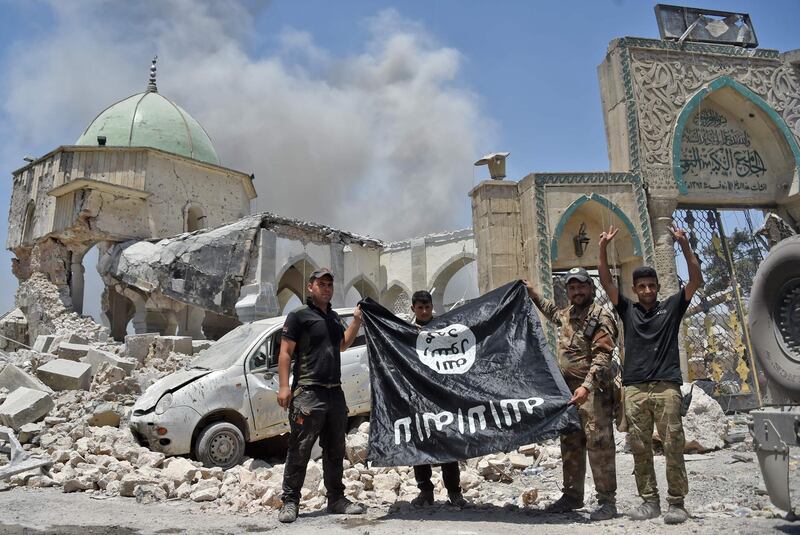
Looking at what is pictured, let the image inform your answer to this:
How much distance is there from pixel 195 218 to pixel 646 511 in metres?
22.5

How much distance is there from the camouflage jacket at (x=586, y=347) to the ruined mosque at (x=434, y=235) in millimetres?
5459

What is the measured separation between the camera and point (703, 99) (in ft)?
33.4

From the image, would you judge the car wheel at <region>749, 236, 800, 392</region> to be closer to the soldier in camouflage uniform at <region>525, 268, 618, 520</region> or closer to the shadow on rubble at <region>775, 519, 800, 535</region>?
the shadow on rubble at <region>775, 519, 800, 535</region>

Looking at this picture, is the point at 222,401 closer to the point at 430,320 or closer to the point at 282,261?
the point at 430,320

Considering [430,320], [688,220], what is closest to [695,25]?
[688,220]

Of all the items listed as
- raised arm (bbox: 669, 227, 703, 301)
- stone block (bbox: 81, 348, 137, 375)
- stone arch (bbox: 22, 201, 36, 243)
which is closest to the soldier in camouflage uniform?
raised arm (bbox: 669, 227, 703, 301)

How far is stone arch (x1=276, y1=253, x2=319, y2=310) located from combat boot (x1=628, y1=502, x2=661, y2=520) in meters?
16.0

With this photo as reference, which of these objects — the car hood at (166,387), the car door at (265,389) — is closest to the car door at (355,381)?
the car door at (265,389)

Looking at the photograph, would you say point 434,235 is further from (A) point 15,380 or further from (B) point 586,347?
(B) point 586,347

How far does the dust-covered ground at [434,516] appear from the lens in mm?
3520

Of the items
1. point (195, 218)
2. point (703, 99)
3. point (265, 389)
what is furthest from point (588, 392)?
point (195, 218)

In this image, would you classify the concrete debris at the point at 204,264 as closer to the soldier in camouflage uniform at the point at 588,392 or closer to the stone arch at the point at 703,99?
the stone arch at the point at 703,99

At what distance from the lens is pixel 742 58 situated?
10.3 m

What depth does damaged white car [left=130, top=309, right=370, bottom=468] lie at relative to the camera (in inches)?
239
